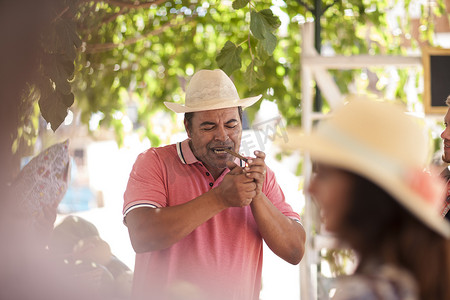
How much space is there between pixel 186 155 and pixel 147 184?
7.8 inches

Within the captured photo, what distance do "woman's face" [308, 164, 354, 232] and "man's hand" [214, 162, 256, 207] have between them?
2.22ft

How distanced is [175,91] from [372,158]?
3867 millimetres

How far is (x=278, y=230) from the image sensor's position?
71.1 inches

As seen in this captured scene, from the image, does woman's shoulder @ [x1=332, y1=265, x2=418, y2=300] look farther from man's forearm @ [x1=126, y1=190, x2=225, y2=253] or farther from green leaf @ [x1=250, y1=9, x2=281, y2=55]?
green leaf @ [x1=250, y1=9, x2=281, y2=55]

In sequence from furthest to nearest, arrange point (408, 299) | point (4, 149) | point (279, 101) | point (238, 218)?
point (279, 101) → point (238, 218) → point (4, 149) → point (408, 299)

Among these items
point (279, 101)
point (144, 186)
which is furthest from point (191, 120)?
point (279, 101)

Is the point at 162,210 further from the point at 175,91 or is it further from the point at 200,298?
the point at 175,91

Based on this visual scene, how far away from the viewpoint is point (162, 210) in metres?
1.74

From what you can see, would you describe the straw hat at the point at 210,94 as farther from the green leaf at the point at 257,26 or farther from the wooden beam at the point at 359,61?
the wooden beam at the point at 359,61

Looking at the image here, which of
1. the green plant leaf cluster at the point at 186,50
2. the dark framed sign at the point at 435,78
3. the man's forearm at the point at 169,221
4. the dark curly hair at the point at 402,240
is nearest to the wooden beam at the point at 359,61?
the dark framed sign at the point at 435,78

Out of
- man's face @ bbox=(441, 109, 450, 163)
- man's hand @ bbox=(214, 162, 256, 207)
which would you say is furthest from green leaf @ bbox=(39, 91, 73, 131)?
man's face @ bbox=(441, 109, 450, 163)

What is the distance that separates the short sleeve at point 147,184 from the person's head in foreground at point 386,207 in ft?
3.01

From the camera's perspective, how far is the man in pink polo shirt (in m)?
1.71

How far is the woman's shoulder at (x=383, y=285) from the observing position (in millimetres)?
900
